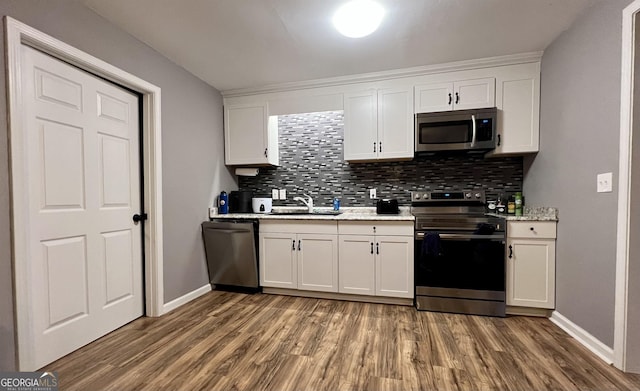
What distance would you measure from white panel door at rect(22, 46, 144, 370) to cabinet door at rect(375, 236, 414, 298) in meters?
2.18

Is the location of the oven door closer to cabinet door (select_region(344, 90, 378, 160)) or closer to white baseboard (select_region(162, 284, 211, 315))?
cabinet door (select_region(344, 90, 378, 160))

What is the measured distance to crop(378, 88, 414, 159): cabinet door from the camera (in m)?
2.72

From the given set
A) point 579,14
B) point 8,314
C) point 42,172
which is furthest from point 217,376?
point 579,14

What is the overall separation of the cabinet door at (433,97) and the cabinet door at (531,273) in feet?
4.64

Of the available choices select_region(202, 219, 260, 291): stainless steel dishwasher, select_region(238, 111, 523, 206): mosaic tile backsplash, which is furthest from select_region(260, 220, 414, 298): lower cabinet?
select_region(238, 111, 523, 206): mosaic tile backsplash

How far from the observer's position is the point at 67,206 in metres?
1.74

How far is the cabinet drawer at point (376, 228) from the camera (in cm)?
249

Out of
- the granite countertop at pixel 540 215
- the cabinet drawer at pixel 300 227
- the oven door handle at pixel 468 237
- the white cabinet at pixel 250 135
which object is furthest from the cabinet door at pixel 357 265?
the white cabinet at pixel 250 135

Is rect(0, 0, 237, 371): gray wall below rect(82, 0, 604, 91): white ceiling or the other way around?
below

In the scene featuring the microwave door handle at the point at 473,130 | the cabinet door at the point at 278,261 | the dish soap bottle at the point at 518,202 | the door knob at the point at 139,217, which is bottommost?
the cabinet door at the point at 278,261

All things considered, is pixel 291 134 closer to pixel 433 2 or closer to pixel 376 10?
pixel 376 10

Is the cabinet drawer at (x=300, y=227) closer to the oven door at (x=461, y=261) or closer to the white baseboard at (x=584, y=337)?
the oven door at (x=461, y=261)

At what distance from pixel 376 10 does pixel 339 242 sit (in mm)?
1945

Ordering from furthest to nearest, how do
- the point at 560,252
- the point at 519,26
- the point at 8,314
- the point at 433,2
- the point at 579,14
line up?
the point at 560,252
the point at 519,26
the point at 579,14
the point at 433,2
the point at 8,314
